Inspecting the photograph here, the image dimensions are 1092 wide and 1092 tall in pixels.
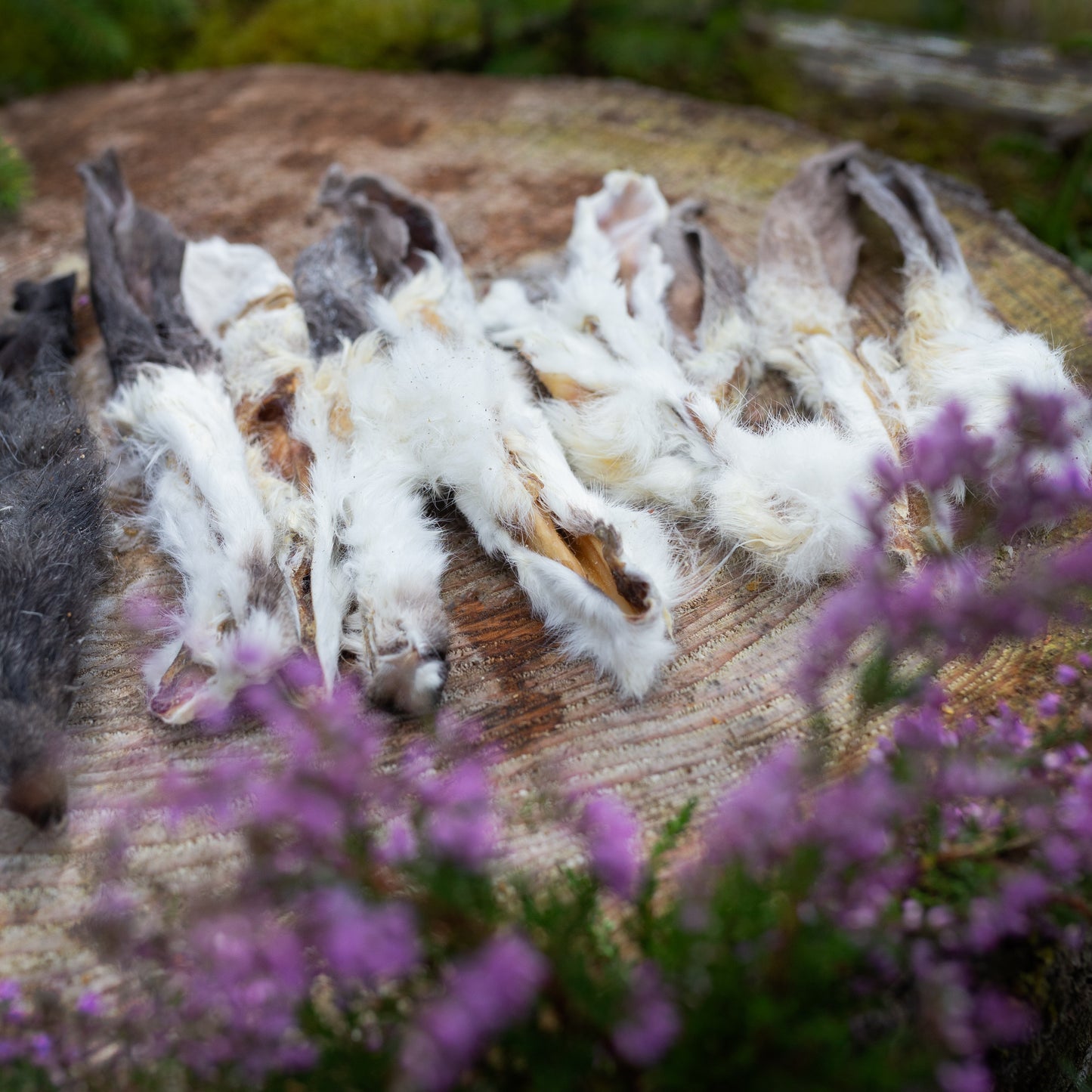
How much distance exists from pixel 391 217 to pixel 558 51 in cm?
179

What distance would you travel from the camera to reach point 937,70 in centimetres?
354

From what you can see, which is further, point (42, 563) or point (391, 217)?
point (391, 217)

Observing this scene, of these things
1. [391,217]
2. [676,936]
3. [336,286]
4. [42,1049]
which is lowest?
[42,1049]

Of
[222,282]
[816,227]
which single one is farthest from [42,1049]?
[816,227]

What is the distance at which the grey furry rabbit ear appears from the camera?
55.9 inches

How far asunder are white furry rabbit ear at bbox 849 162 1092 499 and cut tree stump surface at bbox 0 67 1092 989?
129 millimetres

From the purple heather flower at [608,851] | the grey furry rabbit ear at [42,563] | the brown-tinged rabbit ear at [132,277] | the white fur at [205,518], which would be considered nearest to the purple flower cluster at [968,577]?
the purple heather flower at [608,851]

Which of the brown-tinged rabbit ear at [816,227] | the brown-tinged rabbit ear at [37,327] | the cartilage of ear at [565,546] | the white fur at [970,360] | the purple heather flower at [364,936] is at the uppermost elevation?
the brown-tinged rabbit ear at [816,227]

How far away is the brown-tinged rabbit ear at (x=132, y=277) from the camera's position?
84.7 inches

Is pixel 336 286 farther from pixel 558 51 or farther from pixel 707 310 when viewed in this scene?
pixel 558 51

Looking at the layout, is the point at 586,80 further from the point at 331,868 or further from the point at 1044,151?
the point at 331,868

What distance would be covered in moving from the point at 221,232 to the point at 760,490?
185 centimetres

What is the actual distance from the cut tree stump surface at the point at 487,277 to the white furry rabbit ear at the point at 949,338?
0.42ft

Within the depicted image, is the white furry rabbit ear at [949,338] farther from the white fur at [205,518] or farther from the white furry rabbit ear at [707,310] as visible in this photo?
the white fur at [205,518]
